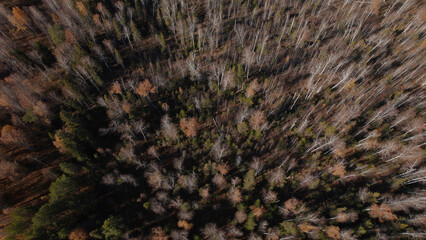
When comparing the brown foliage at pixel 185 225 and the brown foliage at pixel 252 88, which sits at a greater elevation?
the brown foliage at pixel 252 88

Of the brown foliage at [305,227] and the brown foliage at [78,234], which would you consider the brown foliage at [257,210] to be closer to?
the brown foliage at [305,227]

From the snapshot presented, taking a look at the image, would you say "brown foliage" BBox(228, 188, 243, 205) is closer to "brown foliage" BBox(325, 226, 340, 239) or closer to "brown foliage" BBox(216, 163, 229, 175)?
"brown foliage" BBox(216, 163, 229, 175)

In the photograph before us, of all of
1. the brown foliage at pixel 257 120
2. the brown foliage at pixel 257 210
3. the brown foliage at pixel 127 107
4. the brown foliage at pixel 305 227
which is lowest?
the brown foliage at pixel 305 227

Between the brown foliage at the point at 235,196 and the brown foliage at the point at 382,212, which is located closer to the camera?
the brown foliage at the point at 382,212

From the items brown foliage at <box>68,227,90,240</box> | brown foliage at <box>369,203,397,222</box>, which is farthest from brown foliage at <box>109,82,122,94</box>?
brown foliage at <box>369,203,397,222</box>

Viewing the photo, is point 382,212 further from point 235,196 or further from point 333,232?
point 235,196

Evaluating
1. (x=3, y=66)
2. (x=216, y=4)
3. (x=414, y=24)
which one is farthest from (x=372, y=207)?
(x=3, y=66)

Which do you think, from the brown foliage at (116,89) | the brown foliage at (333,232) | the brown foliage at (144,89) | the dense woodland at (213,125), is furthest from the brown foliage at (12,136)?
the brown foliage at (333,232)
